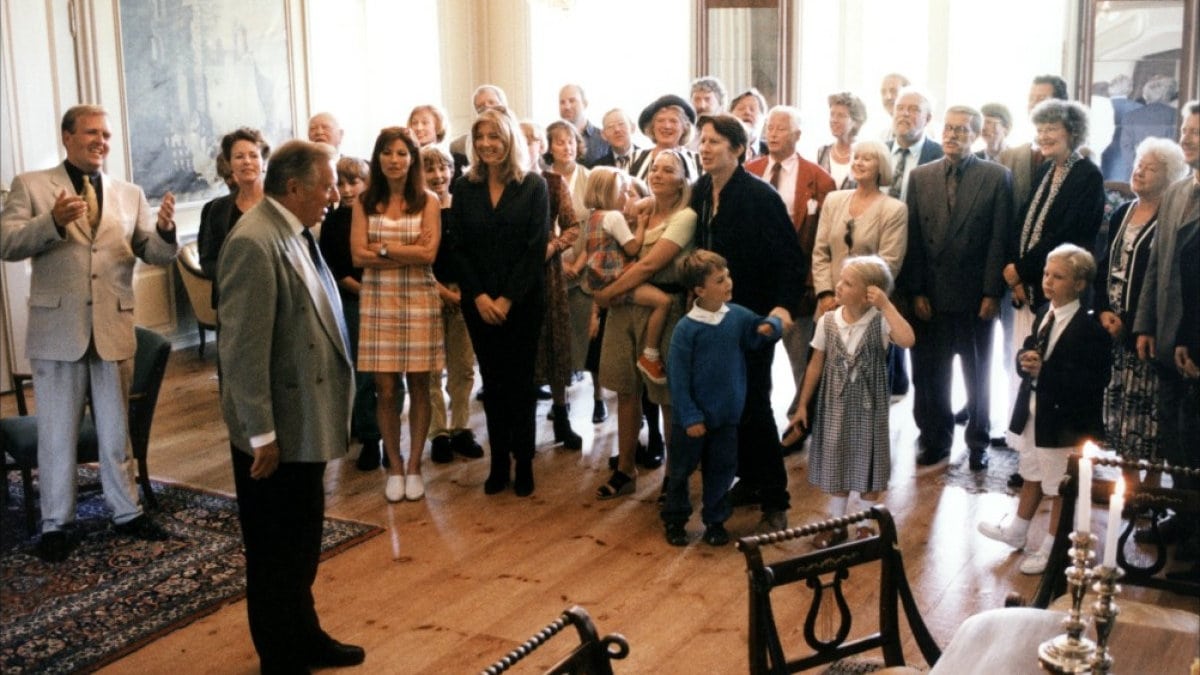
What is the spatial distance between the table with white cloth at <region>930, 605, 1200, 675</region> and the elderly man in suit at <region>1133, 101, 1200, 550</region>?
2193 millimetres

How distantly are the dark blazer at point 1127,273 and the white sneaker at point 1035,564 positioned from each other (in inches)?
38.1

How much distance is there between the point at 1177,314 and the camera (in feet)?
15.1

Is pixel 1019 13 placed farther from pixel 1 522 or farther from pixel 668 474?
pixel 1 522

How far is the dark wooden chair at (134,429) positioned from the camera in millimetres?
4883

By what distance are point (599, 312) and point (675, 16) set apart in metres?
4.46

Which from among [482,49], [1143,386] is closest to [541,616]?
[1143,386]

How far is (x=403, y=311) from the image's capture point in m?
5.18

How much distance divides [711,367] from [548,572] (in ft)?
3.02

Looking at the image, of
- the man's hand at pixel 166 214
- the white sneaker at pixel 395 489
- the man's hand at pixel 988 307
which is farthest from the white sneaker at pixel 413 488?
the man's hand at pixel 988 307

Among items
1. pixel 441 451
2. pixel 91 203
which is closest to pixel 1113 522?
pixel 91 203

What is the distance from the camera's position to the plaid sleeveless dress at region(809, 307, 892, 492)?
4633mm

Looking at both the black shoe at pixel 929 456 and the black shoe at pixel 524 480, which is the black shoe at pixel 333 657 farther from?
the black shoe at pixel 929 456

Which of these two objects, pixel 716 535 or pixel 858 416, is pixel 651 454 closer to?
pixel 716 535

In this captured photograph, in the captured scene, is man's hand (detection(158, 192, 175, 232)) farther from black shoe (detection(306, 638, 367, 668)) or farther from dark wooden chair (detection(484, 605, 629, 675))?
dark wooden chair (detection(484, 605, 629, 675))
